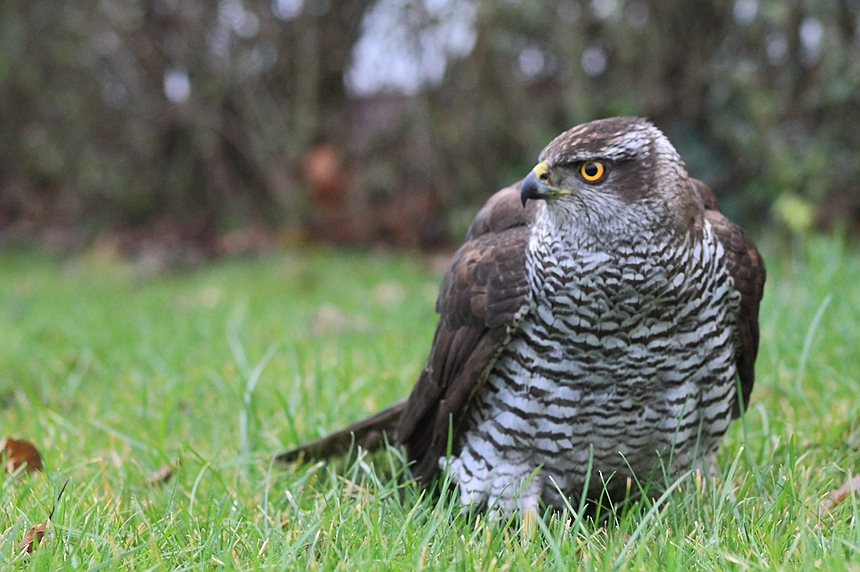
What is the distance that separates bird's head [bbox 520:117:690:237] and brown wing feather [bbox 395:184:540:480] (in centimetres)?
21

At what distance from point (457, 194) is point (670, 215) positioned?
517 centimetres

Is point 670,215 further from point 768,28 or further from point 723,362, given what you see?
point 768,28

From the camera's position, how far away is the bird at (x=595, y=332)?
2.27 metres

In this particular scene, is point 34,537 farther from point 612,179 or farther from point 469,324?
point 612,179

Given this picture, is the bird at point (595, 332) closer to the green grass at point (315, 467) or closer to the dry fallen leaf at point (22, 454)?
the green grass at point (315, 467)

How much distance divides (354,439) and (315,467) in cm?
16

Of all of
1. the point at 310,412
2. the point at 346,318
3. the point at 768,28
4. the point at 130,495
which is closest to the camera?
the point at 130,495

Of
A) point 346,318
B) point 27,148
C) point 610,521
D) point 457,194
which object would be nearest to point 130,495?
point 610,521

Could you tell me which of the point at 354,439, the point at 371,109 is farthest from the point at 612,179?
the point at 371,109

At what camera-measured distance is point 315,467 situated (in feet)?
8.70

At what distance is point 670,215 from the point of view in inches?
90.3

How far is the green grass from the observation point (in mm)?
1963

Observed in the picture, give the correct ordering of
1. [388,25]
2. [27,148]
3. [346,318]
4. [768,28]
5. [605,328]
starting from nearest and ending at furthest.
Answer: [605,328] < [346,318] < [768,28] < [388,25] < [27,148]

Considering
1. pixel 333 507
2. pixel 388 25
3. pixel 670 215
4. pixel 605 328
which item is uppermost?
pixel 388 25
